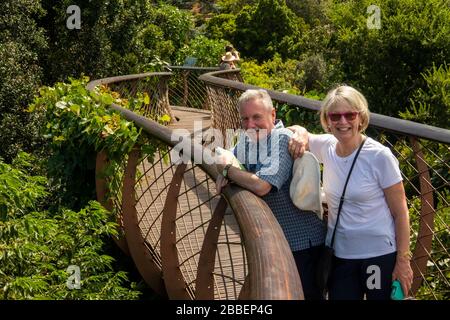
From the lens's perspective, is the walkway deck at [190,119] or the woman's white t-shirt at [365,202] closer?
the woman's white t-shirt at [365,202]

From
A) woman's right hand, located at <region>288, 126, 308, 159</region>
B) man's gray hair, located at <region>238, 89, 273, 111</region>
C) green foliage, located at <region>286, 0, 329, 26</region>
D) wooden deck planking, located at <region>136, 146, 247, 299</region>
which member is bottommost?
wooden deck planking, located at <region>136, 146, 247, 299</region>

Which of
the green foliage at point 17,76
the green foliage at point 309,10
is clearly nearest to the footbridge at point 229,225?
the green foliage at point 17,76

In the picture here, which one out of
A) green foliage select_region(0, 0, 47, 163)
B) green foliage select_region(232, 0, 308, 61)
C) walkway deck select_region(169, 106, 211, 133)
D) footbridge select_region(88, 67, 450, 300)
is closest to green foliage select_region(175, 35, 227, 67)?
walkway deck select_region(169, 106, 211, 133)

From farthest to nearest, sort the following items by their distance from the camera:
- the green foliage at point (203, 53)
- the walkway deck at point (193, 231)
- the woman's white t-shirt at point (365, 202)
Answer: the green foliage at point (203, 53) < the walkway deck at point (193, 231) < the woman's white t-shirt at point (365, 202)

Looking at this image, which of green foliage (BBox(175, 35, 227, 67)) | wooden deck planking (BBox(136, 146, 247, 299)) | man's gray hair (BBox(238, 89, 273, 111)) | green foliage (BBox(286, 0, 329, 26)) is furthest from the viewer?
green foliage (BBox(286, 0, 329, 26))

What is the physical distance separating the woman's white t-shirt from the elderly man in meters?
0.13

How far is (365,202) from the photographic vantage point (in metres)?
2.71

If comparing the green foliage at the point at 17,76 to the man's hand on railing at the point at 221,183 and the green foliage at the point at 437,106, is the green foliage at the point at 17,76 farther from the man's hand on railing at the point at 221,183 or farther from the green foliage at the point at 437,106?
the man's hand on railing at the point at 221,183

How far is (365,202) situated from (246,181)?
0.50 metres

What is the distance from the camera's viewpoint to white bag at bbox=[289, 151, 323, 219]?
2729 millimetres

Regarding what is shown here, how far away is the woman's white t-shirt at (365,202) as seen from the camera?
8.77ft

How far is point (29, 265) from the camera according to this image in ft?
11.9

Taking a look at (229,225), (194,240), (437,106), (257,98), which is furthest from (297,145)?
(437,106)

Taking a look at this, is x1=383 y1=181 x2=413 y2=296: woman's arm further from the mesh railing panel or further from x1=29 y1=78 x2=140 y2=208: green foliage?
x1=29 y1=78 x2=140 y2=208: green foliage
